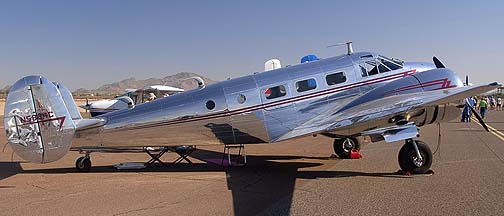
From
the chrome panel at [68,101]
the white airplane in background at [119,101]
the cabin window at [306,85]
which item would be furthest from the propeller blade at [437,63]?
the white airplane in background at [119,101]

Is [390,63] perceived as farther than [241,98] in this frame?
Yes

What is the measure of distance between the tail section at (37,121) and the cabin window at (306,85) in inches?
221

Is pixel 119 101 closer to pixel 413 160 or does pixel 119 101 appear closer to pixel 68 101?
pixel 68 101

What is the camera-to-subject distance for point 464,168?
10.5m

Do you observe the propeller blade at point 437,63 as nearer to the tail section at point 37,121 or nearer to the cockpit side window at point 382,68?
the cockpit side window at point 382,68

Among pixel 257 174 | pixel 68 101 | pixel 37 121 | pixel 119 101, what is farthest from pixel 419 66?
pixel 119 101

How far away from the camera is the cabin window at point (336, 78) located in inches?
441

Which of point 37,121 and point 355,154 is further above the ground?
point 37,121

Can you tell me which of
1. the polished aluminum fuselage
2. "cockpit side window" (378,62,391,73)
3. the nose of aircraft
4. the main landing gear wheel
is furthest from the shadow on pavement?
the nose of aircraft

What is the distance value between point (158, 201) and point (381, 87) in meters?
6.44

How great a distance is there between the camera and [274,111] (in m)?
11.0

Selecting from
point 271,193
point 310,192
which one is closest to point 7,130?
point 271,193

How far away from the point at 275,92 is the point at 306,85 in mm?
814

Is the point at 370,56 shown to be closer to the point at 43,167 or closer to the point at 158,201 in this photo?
the point at 158,201
